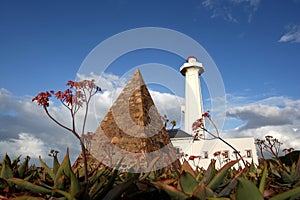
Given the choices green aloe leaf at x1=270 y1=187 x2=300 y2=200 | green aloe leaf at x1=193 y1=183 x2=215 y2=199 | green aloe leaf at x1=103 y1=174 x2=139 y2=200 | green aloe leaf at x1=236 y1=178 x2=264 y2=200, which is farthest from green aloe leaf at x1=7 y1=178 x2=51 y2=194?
green aloe leaf at x1=270 y1=187 x2=300 y2=200

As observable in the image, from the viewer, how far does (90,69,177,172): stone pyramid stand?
22.3 feet

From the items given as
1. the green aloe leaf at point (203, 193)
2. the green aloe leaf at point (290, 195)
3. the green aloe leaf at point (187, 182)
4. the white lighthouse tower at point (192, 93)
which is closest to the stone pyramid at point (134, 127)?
the green aloe leaf at point (187, 182)

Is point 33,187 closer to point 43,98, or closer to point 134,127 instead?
point 43,98

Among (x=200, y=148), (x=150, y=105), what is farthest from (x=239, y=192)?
(x=200, y=148)

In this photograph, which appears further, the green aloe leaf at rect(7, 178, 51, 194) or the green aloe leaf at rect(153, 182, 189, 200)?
the green aloe leaf at rect(7, 178, 51, 194)

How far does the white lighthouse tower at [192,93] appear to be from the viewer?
22.2m

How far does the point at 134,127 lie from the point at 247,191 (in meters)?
6.69

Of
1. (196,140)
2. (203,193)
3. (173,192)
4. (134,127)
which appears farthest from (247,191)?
(196,140)

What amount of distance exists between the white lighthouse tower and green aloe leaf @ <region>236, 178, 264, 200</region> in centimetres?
2067

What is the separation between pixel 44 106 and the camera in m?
2.20

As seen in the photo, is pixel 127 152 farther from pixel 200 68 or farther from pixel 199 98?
pixel 200 68

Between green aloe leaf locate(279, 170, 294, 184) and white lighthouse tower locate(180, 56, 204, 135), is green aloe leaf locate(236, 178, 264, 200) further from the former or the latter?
white lighthouse tower locate(180, 56, 204, 135)

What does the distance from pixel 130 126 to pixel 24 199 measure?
661cm

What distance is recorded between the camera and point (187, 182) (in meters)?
1.18
